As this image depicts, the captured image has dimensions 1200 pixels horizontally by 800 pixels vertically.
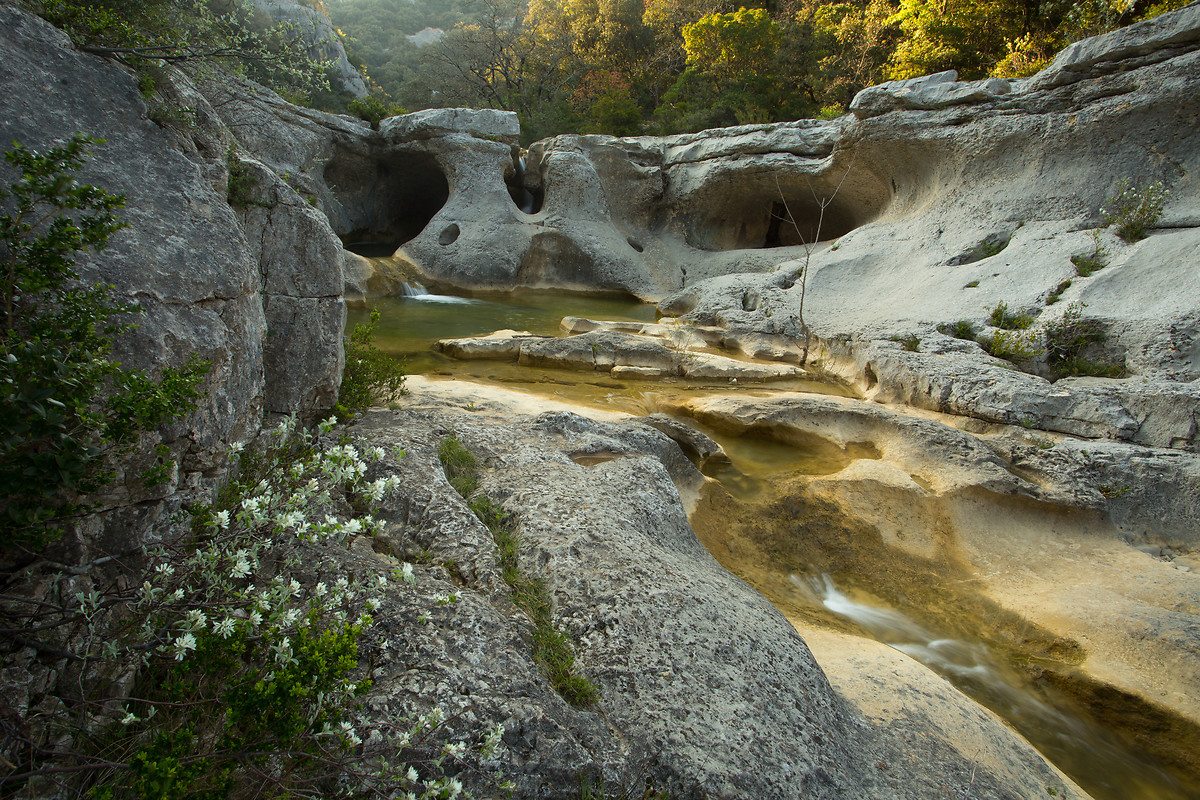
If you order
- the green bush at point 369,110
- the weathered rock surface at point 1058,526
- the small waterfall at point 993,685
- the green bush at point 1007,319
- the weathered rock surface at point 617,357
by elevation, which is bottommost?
the small waterfall at point 993,685

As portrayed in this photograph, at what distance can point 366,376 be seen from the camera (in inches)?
233

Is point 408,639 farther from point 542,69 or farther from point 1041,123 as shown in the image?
point 542,69

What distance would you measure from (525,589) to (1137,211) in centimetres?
1305

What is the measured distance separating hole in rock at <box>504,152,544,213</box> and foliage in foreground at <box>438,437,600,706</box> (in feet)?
65.9

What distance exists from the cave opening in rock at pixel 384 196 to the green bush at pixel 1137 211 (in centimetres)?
1863

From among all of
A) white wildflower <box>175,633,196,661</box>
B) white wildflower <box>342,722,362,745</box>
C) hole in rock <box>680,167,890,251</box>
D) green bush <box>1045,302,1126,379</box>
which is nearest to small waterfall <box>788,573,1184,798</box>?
white wildflower <box>342,722,362,745</box>

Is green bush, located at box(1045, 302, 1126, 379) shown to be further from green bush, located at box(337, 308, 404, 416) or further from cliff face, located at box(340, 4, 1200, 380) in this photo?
green bush, located at box(337, 308, 404, 416)

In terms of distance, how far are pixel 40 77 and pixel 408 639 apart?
336cm

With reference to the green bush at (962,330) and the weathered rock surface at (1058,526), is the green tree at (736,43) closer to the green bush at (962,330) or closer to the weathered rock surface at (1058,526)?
the green bush at (962,330)

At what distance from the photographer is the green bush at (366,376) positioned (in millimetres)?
5555

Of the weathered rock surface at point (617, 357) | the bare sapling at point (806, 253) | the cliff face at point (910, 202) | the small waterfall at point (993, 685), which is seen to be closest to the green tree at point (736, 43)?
the cliff face at point (910, 202)

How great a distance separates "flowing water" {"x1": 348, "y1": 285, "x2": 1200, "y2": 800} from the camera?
4406 millimetres

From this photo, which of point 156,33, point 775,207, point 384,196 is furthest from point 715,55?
point 156,33

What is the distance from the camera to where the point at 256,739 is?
198 centimetres
